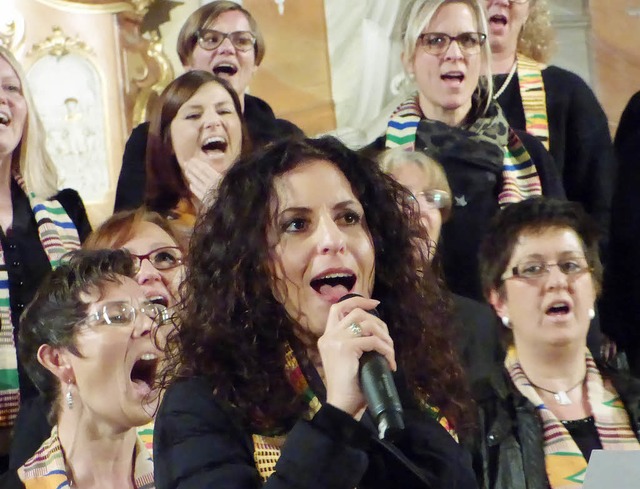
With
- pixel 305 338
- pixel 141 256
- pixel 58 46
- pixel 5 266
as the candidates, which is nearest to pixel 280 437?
pixel 305 338

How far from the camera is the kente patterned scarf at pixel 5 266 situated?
2.85m

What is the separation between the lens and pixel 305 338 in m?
1.87

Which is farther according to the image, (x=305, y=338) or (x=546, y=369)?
(x=546, y=369)

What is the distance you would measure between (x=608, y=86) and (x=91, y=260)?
2.17 metres

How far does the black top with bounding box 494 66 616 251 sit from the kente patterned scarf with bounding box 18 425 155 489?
52.8 inches

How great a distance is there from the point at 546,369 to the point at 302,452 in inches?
44.0

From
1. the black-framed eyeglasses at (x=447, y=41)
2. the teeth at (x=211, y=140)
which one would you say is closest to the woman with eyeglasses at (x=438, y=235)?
the black-framed eyeglasses at (x=447, y=41)

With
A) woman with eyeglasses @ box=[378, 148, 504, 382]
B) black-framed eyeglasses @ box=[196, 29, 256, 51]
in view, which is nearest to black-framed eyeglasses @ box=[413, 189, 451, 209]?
woman with eyeglasses @ box=[378, 148, 504, 382]

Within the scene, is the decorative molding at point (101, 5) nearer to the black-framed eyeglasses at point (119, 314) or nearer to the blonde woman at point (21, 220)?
the blonde woman at point (21, 220)

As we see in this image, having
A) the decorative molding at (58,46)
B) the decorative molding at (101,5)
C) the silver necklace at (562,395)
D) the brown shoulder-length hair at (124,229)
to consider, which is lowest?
the silver necklace at (562,395)

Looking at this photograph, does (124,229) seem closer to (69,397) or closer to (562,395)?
(69,397)

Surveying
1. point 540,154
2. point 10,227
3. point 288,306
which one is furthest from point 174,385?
point 540,154

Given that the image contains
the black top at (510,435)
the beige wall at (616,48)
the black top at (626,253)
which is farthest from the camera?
the beige wall at (616,48)

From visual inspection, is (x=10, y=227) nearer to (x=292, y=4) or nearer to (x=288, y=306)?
(x=288, y=306)
